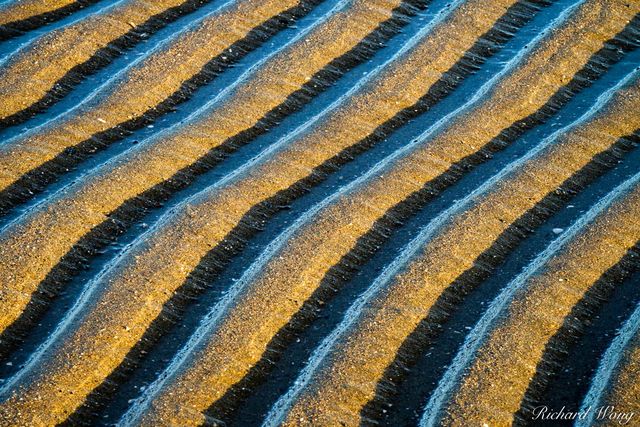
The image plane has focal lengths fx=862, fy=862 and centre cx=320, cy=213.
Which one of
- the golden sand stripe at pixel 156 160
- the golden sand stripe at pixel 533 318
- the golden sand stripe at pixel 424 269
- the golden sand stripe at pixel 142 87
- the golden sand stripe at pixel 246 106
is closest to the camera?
the golden sand stripe at pixel 533 318

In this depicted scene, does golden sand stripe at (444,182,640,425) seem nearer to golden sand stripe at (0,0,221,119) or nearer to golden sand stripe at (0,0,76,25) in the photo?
golden sand stripe at (0,0,221,119)

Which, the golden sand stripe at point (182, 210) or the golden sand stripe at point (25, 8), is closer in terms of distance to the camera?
the golden sand stripe at point (182, 210)

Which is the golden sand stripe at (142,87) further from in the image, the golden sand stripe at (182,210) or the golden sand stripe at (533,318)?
the golden sand stripe at (533,318)

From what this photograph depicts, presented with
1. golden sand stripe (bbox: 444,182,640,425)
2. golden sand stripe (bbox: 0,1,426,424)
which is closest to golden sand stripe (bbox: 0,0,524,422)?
A: golden sand stripe (bbox: 0,1,426,424)

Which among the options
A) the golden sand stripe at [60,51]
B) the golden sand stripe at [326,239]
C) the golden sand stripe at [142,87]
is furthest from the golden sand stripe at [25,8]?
the golden sand stripe at [326,239]

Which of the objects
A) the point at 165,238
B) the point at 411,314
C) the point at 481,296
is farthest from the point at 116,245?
the point at 481,296
